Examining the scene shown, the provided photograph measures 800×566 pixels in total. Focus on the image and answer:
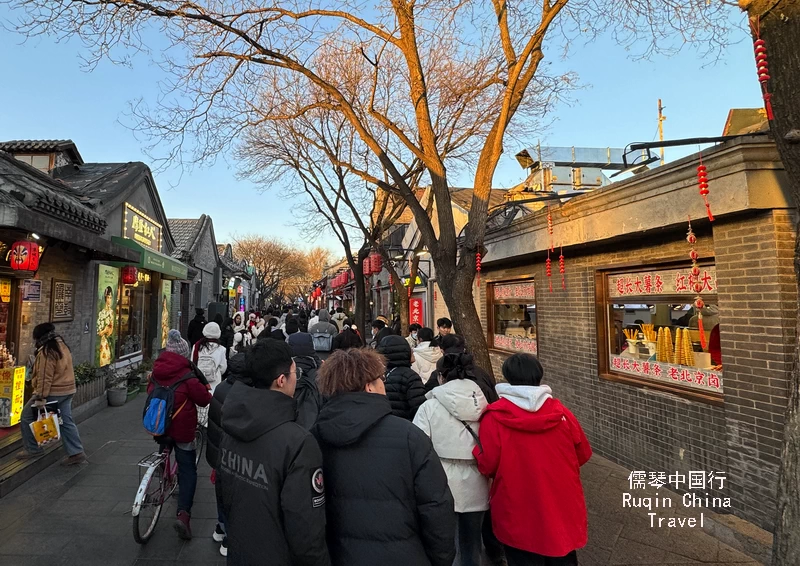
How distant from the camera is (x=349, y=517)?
1.86 m

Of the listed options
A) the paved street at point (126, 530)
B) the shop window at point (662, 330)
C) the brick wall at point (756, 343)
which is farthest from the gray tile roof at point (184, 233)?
the brick wall at point (756, 343)

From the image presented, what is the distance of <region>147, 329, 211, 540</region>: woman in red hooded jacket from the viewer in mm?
3767

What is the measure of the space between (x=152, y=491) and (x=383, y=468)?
3.50m

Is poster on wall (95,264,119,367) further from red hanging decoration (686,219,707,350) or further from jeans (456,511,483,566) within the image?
red hanging decoration (686,219,707,350)

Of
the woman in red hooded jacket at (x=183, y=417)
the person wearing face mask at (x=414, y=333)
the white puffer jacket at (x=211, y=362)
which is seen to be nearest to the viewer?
the woman in red hooded jacket at (x=183, y=417)

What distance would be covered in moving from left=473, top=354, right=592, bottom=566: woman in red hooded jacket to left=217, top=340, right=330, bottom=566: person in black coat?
1194mm

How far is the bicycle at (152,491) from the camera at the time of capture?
3.55 meters

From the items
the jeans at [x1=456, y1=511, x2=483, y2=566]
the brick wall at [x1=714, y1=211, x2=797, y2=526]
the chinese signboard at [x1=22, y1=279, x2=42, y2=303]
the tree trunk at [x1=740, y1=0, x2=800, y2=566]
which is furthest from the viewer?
the chinese signboard at [x1=22, y1=279, x2=42, y2=303]

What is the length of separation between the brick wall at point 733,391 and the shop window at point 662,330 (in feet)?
0.56

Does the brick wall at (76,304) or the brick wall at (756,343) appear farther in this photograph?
the brick wall at (76,304)

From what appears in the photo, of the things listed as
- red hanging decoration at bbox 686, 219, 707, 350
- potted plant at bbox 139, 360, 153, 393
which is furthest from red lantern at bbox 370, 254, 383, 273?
red hanging decoration at bbox 686, 219, 707, 350

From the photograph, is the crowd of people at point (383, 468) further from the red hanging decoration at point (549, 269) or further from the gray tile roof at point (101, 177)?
the gray tile roof at point (101, 177)

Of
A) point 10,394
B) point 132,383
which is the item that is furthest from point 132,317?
point 10,394

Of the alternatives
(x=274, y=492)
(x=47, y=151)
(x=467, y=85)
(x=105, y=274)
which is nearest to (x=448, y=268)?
(x=274, y=492)
